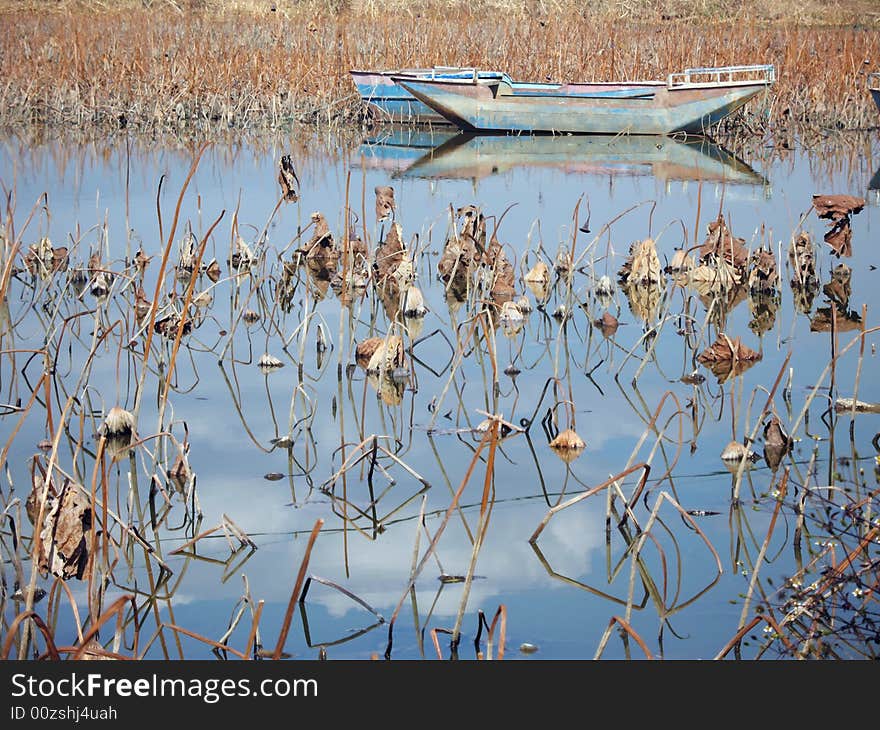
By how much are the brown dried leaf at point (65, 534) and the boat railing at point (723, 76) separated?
484 inches

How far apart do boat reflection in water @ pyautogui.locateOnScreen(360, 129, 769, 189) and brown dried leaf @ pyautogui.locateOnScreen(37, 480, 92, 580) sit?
355 inches

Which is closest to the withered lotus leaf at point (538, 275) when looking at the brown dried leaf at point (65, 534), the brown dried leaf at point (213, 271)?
the brown dried leaf at point (213, 271)

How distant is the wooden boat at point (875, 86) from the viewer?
13797 mm

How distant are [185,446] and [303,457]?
613 mm

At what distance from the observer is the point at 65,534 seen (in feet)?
8.60

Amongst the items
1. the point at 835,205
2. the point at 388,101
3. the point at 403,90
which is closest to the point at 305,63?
the point at 388,101

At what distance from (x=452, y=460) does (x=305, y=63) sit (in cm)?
1241

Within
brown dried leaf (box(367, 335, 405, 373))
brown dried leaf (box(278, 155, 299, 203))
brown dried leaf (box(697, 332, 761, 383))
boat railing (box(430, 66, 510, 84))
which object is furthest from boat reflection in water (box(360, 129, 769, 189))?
brown dried leaf (box(367, 335, 405, 373))

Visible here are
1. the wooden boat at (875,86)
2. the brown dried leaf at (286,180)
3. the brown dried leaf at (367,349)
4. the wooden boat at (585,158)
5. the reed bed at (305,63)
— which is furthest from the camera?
the reed bed at (305,63)

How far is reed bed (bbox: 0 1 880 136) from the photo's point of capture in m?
14.6

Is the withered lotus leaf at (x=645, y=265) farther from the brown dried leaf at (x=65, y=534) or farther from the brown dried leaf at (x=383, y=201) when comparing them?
the brown dried leaf at (x=65, y=534)

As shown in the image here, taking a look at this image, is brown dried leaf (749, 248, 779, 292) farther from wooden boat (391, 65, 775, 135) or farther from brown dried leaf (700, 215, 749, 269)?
wooden boat (391, 65, 775, 135)
